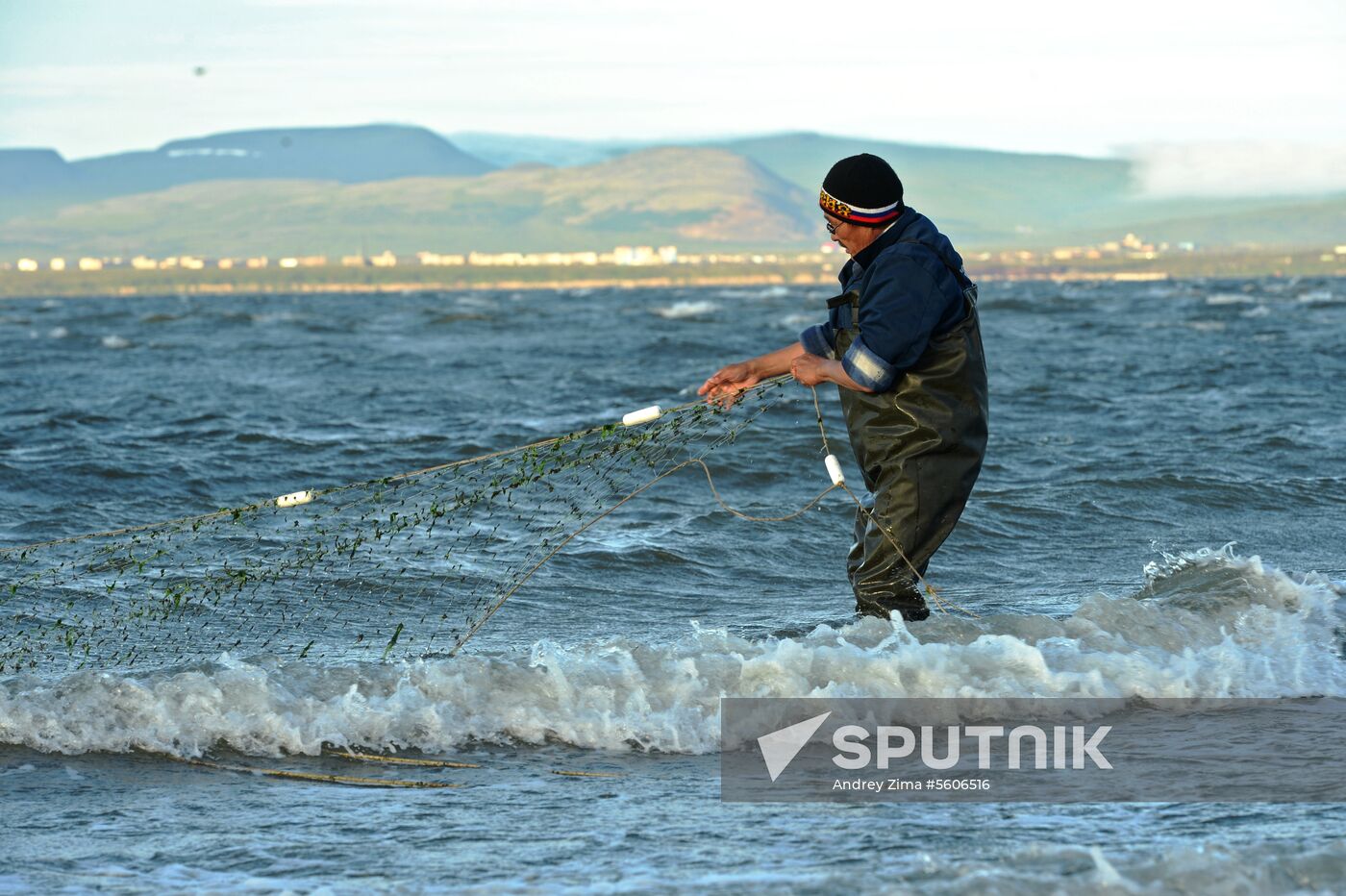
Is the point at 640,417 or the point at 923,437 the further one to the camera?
the point at 640,417

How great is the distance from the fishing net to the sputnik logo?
54.6 inches

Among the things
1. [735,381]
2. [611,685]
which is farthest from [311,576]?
[735,381]

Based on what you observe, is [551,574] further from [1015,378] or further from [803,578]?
[1015,378]

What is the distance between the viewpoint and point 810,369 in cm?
612

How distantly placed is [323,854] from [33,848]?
909mm

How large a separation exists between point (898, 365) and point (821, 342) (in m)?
0.57

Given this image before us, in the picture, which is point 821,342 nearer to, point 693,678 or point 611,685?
point 693,678

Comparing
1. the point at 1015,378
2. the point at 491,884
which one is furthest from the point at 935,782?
the point at 1015,378

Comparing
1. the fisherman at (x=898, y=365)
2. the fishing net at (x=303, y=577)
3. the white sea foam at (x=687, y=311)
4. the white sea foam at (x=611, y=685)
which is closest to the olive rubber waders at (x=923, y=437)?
the fisherman at (x=898, y=365)

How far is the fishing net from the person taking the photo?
723cm

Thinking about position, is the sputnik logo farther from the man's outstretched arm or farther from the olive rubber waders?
the man's outstretched arm

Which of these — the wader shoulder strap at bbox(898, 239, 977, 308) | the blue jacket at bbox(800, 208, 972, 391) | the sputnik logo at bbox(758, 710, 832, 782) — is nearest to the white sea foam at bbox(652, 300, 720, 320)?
the wader shoulder strap at bbox(898, 239, 977, 308)

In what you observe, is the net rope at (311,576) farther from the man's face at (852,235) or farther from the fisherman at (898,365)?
the man's face at (852,235)

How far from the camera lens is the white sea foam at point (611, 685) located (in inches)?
232
